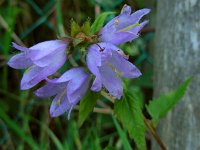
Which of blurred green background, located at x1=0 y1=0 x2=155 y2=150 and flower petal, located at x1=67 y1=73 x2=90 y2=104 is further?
blurred green background, located at x1=0 y1=0 x2=155 y2=150

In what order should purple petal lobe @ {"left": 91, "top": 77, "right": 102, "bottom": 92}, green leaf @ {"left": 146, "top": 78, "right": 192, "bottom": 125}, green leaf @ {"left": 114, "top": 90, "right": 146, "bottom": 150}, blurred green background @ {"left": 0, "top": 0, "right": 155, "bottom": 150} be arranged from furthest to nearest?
blurred green background @ {"left": 0, "top": 0, "right": 155, "bottom": 150} → green leaf @ {"left": 146, "top": 78, "right": 192, "bottom": 125} → green leaf @ {"left": 114, "top": 90, "right": 146, "bottom": 150} → purple petal lobe @ {"left": 91, "top": 77, "right": 102, "bottom": 92}

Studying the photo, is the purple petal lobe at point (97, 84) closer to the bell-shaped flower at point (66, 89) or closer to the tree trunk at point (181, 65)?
the bell-shaped flower at point (66, 89)

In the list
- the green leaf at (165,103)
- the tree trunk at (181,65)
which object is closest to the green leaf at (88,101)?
the green leaf at (165,103)

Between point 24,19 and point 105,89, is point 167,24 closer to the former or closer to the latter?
point 105,89

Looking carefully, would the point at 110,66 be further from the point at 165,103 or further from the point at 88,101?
the point at 165,103

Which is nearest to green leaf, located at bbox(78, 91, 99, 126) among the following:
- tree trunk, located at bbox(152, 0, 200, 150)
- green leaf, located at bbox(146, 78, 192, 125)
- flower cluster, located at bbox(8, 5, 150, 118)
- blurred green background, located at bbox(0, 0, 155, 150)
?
flower cluster, located at bbox(8, 5, 150, 118)

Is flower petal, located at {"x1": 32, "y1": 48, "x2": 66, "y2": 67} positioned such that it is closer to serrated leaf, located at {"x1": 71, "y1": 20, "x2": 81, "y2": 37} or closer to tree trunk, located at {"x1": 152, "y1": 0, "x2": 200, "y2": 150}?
serrated leaf, located at {"x1": 71, "y1": 20, "x2": 81, "y2": 37}
